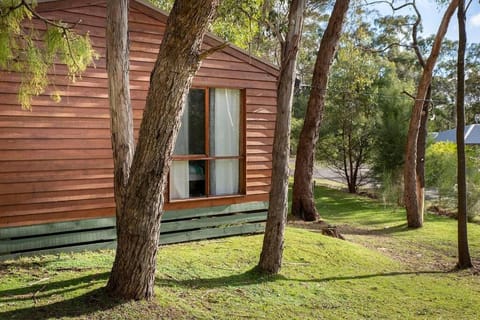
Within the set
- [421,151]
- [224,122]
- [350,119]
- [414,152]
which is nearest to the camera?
[224,122]

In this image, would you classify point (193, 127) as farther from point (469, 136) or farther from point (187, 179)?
point (469, 136)

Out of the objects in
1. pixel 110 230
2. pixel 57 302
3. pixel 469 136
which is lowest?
pixel 57 302

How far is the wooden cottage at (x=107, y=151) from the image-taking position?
5824mm

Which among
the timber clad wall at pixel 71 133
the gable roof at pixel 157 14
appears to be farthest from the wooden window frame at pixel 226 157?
the gable roof at pixel 157 14

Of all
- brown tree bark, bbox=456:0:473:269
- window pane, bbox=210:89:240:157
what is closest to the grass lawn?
brown tree bark, bbox=456:0:473:269

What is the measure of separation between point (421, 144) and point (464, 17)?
5.80 m

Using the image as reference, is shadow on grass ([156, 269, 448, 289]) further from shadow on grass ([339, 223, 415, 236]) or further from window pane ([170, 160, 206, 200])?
shadow on grass ([339, 223, 415, 236])

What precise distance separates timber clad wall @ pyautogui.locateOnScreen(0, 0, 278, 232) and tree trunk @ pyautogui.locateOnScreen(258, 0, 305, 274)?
181 cm

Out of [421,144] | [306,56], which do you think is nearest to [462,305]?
[421,144]

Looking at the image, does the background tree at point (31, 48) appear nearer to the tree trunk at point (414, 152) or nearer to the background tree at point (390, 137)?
the tree trunk at point (414, 152)

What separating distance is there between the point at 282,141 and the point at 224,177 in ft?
6.78

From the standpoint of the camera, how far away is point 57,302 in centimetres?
411

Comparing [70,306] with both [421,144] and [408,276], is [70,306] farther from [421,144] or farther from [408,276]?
[421,144]

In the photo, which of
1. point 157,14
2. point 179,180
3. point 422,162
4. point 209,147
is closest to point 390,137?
point 422,162
